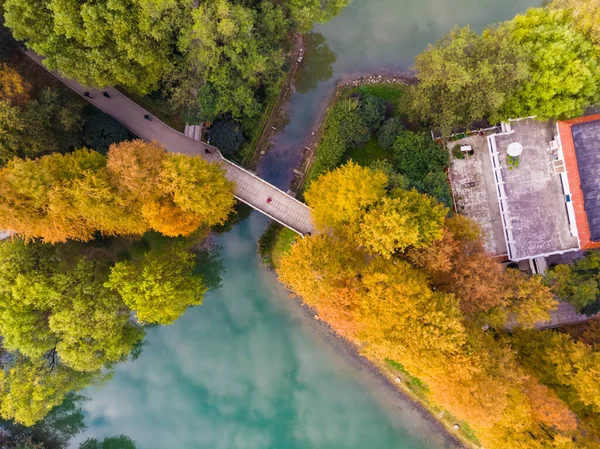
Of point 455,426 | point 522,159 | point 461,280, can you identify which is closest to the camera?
point 461,280

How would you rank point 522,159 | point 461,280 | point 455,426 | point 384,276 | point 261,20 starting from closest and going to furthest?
point 384,276 < point 461,280 < point 261,20 < point 522,159 < point 455,426

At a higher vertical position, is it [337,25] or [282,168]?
[337,25]

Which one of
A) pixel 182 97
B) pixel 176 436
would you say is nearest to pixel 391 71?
pixel 182 97

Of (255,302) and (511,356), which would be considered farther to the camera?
(255,302)

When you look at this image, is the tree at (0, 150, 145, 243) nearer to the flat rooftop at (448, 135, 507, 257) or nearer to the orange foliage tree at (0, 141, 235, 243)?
the orange foliage tree at (0, 141, 235, 243)

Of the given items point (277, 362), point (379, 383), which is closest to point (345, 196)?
point (277, 362)

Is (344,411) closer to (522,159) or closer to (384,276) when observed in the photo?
(384,276)
